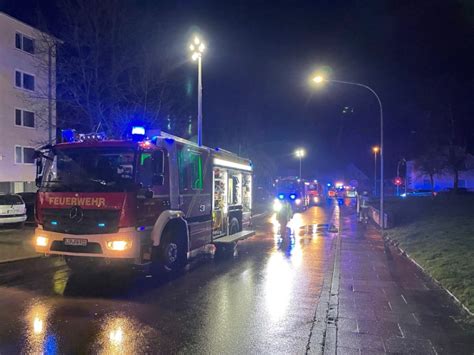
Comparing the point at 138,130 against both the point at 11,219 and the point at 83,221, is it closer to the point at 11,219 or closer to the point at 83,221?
the point at 83,221

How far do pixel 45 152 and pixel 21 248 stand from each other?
15.6 ft

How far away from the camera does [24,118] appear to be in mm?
32062

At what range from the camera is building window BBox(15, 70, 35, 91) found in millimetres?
31516

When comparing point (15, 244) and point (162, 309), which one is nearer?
point (162, 309)

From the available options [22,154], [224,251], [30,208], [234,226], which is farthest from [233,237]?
[22,154]

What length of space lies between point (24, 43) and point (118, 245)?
96.1ft

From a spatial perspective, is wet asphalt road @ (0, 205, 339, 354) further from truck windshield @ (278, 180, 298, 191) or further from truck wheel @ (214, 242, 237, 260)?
truck windshield @ (278, 180, 298, 191)

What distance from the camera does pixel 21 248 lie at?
12.7 meters

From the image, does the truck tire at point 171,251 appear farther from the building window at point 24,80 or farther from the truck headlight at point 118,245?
the building window at point 24,80

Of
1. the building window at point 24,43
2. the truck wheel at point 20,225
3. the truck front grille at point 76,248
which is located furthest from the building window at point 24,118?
the truck front grille at point 76,248

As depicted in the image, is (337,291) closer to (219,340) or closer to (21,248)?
(219,340)

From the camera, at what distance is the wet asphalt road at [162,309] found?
542 cm

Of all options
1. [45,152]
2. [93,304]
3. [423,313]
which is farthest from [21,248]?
[423,313]

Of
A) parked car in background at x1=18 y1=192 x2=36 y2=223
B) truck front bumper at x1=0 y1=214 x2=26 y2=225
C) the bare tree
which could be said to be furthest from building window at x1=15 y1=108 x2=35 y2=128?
the bare tree
